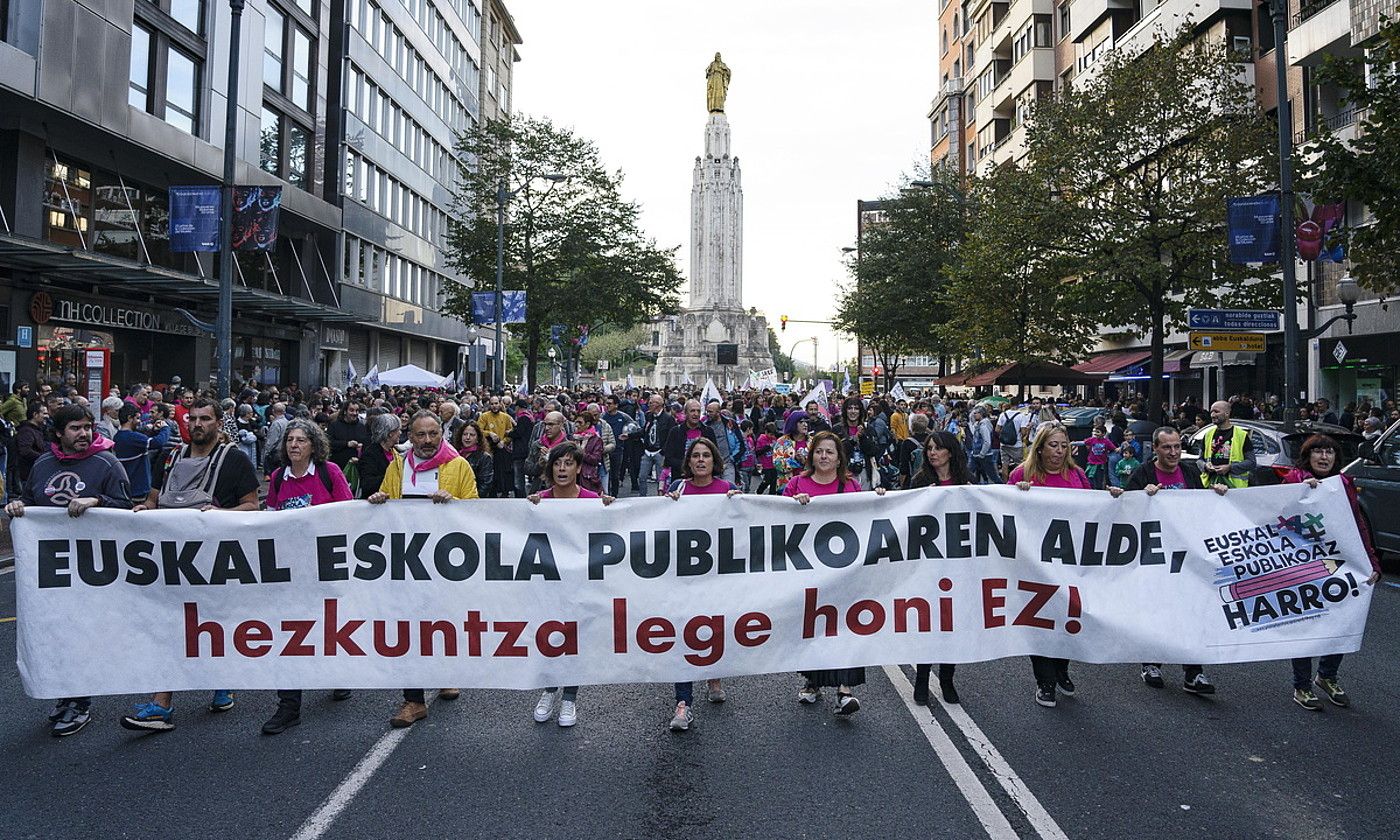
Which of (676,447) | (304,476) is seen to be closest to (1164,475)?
(304,476)

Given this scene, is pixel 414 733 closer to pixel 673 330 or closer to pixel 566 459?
pixel 566 459

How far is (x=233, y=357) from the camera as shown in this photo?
31.4 m

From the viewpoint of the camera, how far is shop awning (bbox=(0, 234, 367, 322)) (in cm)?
1945

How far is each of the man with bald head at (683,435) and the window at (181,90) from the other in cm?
1867

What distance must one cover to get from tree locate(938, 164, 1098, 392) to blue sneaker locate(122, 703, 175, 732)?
2395cm

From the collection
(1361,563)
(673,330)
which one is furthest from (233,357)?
(673,330)

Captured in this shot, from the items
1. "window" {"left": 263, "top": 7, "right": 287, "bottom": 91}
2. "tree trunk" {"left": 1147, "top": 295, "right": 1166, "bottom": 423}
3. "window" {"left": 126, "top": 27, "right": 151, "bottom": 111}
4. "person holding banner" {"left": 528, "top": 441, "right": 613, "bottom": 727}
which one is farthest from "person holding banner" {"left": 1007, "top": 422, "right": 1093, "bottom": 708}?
"window" {"left": 263, "top": 7, "right": 287, "bottom": 91}

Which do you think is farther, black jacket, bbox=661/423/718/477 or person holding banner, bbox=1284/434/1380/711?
black jacket, bbox=661/423/718/477

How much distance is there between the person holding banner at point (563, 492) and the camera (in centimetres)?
557

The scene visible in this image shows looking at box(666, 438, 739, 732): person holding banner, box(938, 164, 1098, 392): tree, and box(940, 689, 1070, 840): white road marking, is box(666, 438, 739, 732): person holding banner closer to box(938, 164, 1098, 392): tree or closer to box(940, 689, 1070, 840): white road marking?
box(940, 689, 1070, 840): white road marking

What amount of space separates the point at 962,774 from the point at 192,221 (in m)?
18.7

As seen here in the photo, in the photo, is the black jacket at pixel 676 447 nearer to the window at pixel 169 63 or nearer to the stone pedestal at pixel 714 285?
the window at pixel 169 63

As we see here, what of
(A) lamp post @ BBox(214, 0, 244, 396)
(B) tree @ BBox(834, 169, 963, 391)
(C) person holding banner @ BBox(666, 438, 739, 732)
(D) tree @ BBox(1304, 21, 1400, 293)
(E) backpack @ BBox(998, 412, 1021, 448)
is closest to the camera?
(C) person holding banner @ BBox(666, 438, 739, 732)

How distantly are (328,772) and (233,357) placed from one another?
29.5 meters
